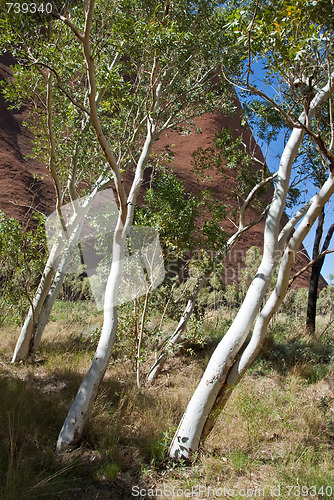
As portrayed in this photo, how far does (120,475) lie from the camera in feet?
10.6

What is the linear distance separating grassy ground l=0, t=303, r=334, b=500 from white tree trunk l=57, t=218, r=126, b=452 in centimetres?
19

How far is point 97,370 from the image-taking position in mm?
3701

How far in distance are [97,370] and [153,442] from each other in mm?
936

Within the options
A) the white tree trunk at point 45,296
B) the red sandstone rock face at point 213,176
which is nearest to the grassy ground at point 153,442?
the white tree trunk at point 45,296

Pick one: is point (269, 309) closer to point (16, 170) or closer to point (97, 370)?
point (97, 370)

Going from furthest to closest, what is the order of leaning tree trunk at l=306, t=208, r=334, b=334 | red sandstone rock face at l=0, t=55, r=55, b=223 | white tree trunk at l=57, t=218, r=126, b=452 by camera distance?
red sandstone rock face at l=0, t=55, r=55, b=223 < leaning tree trunk at l=306, t=208, r=334, b=334 < white tree trunk at l=57, t=218, r=126, b=452

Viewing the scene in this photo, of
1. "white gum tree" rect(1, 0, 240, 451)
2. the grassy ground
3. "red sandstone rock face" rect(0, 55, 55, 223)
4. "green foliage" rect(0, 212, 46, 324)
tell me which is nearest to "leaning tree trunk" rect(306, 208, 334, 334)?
the grassy ground

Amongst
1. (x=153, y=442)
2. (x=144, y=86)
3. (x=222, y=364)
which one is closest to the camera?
(x=222, y=364)

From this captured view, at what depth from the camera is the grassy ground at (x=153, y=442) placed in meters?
2.93

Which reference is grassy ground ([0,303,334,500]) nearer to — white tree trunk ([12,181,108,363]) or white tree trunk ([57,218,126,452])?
white tree trunk ([57,218,126,452])

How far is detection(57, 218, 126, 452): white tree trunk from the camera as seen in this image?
11.5 feet

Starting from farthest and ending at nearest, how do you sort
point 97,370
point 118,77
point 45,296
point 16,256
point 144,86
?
point 144,86 → point 45,296 → point 16,256 → point 118,77 → point 97,370

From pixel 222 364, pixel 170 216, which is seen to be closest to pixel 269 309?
pixel 222 364

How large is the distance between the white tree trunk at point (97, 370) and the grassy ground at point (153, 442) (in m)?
0.19
